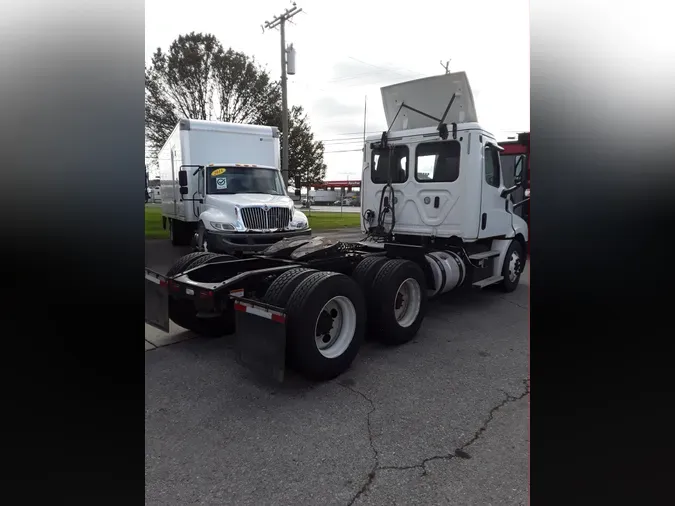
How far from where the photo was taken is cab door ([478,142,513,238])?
668 centimetres

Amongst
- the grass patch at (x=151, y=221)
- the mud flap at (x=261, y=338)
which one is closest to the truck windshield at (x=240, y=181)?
the grass patch at (x=151, y=221)

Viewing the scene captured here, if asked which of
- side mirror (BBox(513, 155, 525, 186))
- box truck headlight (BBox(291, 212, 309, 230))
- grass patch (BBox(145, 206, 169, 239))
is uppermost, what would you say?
side mirror (BBox(513, 155, 525, 186))

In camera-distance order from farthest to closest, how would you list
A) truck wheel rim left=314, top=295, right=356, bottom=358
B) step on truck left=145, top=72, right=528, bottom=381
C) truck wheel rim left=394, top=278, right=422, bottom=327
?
truck wheel rim left=394, top=278, right=422, bottom=327, truck wheel rim left=314, top=295, right=356, bottom=358, step on truck left=145, top=72, right=528, bottom=381

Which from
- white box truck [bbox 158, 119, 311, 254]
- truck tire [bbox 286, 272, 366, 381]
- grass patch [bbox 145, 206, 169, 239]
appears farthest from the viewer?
white box truck [bbox 158, 119, 311, 254]

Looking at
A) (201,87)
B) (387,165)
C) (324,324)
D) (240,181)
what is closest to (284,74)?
Result: (201,87)

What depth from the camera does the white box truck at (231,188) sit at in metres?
9.68

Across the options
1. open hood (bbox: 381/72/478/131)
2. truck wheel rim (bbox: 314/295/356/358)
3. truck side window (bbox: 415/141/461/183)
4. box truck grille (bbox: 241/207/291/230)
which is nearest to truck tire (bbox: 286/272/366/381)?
truck wheel rim (bbox: 314/295/356/358)

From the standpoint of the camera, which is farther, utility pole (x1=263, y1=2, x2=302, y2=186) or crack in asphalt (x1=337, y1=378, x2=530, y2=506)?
utility pole (x1=263, y1=2, x2=302, y2=186)

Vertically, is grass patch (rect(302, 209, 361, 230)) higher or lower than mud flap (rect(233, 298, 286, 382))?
higher

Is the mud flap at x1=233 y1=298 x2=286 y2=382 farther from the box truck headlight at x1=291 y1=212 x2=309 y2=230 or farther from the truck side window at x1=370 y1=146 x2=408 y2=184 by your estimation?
the box truck headlight at x1=291 y1=212 x2=309 y2=230

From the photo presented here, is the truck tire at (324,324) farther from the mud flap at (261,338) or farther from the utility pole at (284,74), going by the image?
the utility pole at (284,74)

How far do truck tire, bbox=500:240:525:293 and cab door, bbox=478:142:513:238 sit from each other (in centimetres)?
61

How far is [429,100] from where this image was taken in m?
6.83

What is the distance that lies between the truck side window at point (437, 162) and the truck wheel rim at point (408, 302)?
6.80 feet
